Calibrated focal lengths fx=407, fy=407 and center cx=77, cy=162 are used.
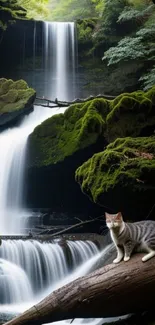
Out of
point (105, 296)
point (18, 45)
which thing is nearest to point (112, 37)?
point (18, 45)

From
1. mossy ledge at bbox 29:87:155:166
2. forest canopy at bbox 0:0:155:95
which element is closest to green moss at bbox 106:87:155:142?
mossy ledge at bbox 29:87:155:166

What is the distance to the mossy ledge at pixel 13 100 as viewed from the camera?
583 inches

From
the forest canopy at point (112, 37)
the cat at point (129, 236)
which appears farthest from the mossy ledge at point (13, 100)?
the cat at point (129, 236)

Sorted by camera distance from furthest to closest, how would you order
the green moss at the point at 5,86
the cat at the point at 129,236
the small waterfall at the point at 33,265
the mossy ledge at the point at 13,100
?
the green moss at the point at 5,86, the mossy ledge at the point at 13,100, the small waterfall at the point at 33,265, the cat at the point at 129,236

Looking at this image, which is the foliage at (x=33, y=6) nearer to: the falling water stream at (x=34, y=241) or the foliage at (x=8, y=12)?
the foliage at (x=8, y=12)

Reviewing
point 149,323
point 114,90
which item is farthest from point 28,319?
point 114,90

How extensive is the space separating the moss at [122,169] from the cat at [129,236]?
8.45ft

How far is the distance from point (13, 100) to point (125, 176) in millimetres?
9021

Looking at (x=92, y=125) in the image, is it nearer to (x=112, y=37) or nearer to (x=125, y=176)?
(x=125, y=176)

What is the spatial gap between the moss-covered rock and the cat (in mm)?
2557

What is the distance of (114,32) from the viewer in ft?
62.0

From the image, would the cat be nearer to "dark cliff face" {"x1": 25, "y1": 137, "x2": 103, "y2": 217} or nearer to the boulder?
the boulder

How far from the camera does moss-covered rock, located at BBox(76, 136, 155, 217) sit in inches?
288

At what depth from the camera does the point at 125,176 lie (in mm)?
7406
